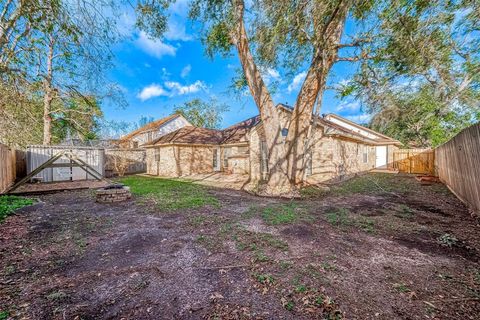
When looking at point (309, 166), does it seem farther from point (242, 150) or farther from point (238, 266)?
point (238, 266)

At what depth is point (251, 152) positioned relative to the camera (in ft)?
46.0

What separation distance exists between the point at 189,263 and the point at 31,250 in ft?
9.59

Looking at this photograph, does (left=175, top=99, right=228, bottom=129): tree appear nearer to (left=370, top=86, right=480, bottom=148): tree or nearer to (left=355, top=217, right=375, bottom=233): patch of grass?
(left=370, top=86, right=480, bottom=148): tree

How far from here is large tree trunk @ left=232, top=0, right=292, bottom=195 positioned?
8.85 m

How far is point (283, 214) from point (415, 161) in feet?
61.7

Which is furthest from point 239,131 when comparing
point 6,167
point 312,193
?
point 6,167

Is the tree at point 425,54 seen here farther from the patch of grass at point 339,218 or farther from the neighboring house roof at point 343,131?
the patch of grass at point 339,218

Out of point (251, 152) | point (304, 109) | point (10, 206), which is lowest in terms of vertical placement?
point (10, 206)

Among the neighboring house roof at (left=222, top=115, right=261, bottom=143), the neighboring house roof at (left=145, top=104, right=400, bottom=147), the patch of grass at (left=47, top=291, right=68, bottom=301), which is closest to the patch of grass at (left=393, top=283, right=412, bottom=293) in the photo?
the patch of grass at (left=47, top=291, right=68, bottom=301)

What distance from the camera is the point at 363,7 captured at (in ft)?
18.1

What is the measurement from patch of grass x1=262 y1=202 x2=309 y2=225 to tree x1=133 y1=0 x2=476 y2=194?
7.84ft

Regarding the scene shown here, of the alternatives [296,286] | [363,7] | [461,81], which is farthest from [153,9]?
[461,81]

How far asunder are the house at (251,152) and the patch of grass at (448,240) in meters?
7.74

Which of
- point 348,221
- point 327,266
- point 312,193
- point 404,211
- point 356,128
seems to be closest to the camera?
point 327,266
